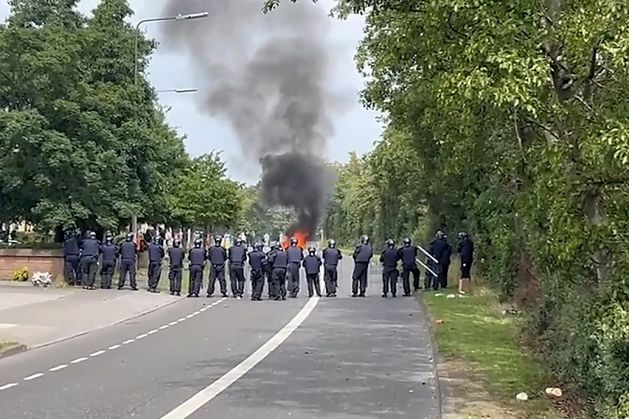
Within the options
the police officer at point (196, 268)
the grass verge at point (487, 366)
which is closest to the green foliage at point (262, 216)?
the police officer at point (196, 268)

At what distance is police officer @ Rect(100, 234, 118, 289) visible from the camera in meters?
Result: 29.3

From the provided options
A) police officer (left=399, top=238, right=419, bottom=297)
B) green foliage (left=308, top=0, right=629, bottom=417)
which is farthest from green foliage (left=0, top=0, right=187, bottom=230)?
green foliage (left=308, top=0, right=629, bottom=417)

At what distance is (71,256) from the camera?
29.9 m

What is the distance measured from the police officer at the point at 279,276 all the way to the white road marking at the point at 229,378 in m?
7.09

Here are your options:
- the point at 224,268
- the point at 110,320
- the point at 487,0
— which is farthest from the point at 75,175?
the point at 487,0

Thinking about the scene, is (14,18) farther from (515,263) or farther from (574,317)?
(574,317)

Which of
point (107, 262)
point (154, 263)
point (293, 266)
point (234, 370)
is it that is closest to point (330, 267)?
point (293, 266)

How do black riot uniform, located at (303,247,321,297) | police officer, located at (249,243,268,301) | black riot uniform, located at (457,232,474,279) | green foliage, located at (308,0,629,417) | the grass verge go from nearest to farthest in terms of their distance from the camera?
green foliage, located at (308,0,629,417), the grass verge, police officer, located at (249,243,268,301), black riot uniform, located at (457,232,474,279), black riot uniform, located at (303,247,321,297)

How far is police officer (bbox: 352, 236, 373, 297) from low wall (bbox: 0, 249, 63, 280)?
8924 mm

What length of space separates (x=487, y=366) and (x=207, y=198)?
3837cm

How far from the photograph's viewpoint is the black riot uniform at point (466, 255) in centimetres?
2836

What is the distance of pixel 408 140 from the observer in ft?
88.3

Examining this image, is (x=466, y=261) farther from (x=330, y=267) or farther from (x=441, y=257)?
(x=330, y=267)

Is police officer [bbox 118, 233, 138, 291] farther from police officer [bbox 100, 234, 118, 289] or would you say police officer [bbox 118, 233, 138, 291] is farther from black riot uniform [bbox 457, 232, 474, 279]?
black riot uniform [bbox 457, 232, 474, 279]
